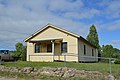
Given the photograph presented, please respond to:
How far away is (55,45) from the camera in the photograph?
25.4 m

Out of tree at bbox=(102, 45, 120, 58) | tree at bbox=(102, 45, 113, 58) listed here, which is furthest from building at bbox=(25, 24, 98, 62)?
tree at bbox=(102, 45, 120, 58)

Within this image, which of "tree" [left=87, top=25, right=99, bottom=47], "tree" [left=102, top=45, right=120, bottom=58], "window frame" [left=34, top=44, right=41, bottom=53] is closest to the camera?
"window frame" [left=34, top=44, right=41, bottom=53]

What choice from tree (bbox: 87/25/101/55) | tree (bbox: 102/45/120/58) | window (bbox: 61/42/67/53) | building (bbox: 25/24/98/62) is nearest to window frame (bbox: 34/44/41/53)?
building (bbox: 25/24/98/62)

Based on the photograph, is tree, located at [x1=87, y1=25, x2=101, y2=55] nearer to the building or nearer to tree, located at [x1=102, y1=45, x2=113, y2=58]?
tree, located at [x1=102, y1=45, x2=113, y2=58]

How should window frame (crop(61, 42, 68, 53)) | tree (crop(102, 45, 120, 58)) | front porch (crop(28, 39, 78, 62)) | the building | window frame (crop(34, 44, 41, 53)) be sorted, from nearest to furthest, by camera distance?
the building, front porch (crop(28, 39, 78, 62)), window frame (crop(61, 42, 68, 53)), window frame (crop(34, 44, 41, 53)), tree (crop(102, 45, 120, 58))

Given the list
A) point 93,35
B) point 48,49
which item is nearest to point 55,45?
A: point 48,49

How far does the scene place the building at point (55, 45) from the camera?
77.9 feet

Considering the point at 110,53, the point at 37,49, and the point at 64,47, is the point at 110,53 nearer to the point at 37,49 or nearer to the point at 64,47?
the point at 64,47

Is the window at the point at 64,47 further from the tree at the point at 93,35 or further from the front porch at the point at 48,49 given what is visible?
the tree at the point at 93,35

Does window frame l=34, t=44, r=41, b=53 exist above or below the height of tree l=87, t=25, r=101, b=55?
below

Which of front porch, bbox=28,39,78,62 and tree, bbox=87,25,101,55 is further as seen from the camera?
tree, bbox=87,25,101,55

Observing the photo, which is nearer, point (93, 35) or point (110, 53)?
point (110, 53)

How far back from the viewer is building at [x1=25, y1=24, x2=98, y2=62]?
77.9ft

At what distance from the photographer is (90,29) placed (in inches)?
1762
